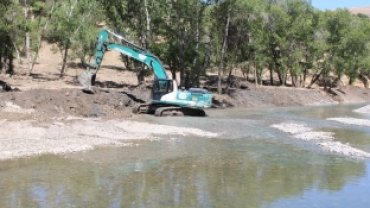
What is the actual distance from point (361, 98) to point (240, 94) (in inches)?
912

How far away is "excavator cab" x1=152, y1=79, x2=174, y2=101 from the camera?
93.8ft

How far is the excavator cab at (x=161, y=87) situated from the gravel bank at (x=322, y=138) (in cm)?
655

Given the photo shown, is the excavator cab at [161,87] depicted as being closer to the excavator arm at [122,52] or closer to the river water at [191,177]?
the excavator arm at [122,52]

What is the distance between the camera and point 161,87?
28.8 metres

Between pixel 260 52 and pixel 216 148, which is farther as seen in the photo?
pixel 260 52

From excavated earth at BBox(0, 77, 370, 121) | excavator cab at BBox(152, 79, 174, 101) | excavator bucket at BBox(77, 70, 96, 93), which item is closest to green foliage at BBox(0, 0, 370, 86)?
excavated earth at BBox(0, 77, 370, 121)

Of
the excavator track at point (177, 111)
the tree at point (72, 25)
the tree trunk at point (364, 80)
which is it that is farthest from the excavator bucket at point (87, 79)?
the tree trunk at point (364, 80)

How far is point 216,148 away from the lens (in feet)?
60.2

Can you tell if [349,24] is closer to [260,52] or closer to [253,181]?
[260,52]

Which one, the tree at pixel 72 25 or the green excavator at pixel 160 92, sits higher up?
the tree at pixel 72 25

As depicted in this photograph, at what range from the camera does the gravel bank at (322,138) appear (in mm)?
18047

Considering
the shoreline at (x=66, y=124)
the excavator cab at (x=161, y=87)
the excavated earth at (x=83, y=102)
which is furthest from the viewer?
the excavator cab at (x=161, y=87)

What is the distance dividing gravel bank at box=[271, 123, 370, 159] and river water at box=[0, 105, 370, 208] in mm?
632

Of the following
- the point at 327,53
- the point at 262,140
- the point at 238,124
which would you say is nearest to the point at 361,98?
the point at 327,53
